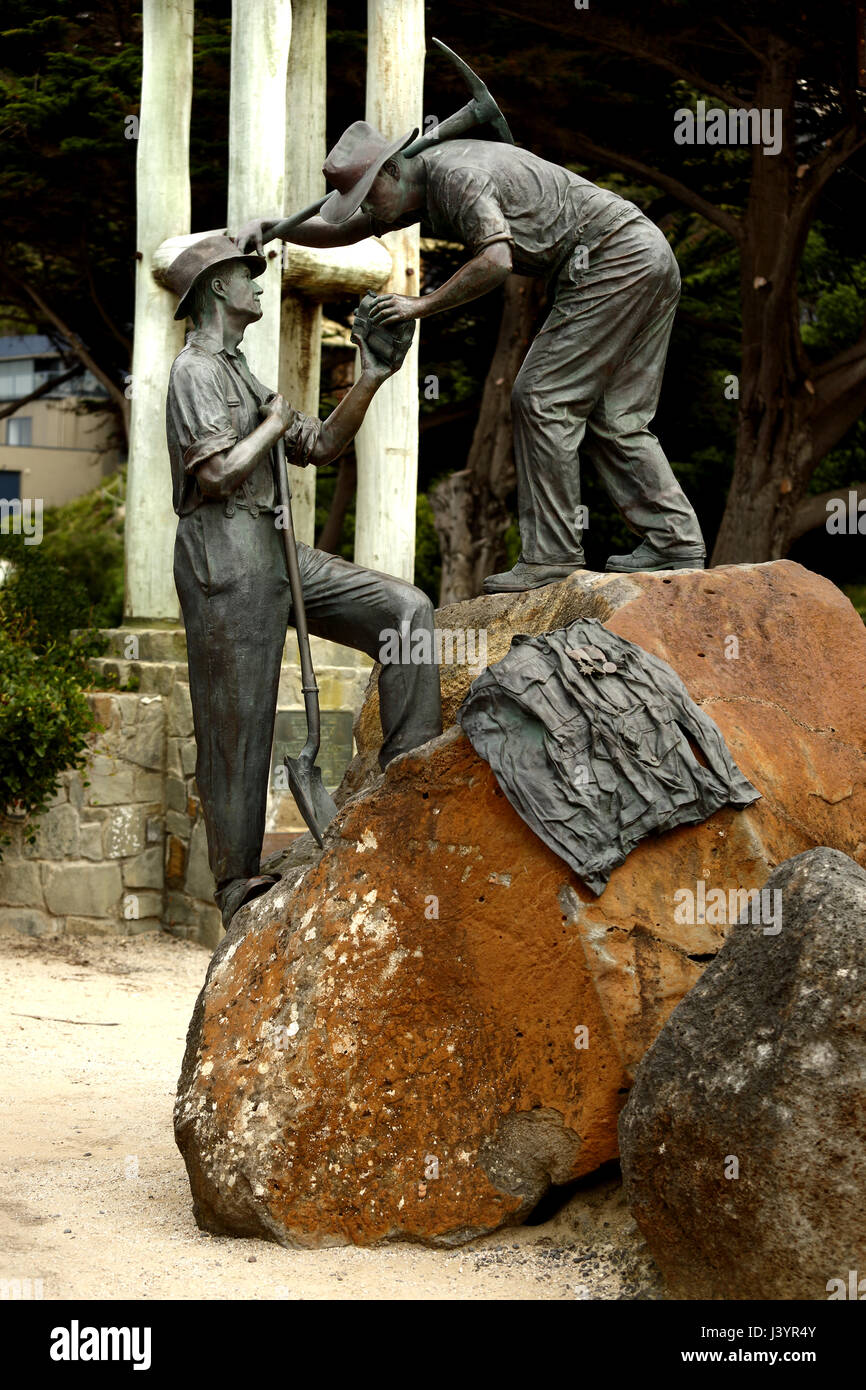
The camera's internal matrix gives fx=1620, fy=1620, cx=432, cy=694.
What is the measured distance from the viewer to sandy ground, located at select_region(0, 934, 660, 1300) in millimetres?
3949

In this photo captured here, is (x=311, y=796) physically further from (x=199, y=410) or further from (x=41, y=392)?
(x=41, y=392)

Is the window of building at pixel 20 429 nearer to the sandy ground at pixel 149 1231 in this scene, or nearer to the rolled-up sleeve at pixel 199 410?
the sandy ground at pixel 149 1231

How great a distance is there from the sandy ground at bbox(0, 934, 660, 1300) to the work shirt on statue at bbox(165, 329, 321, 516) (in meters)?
2.08

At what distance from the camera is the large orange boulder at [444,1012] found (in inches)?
162

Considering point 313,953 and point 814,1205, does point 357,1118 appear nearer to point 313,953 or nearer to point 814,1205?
point 313,953

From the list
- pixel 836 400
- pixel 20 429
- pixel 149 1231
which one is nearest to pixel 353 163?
pixel 149 1231

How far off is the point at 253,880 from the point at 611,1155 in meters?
1.40

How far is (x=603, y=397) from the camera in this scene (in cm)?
530

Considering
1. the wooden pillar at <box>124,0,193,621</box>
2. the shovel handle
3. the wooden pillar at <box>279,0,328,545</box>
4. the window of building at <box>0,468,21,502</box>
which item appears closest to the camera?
the shovel handle

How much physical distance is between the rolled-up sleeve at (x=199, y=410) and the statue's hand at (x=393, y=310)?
1.69 ft

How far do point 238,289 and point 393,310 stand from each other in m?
0.50

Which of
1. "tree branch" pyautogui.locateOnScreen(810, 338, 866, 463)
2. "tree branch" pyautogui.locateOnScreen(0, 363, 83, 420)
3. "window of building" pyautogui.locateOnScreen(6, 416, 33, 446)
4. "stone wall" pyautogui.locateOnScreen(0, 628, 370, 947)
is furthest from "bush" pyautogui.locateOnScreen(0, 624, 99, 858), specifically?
"window of building" pyautogui.locateOnScreen(6, 416, 33, 446)

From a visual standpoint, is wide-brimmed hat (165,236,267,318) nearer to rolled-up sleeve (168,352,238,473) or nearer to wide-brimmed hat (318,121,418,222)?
rolled-up sleeve (168,352,238,473)

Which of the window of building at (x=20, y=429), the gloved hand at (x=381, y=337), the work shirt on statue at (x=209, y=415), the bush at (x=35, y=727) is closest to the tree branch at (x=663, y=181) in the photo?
the bush at (x=35, y=727)
